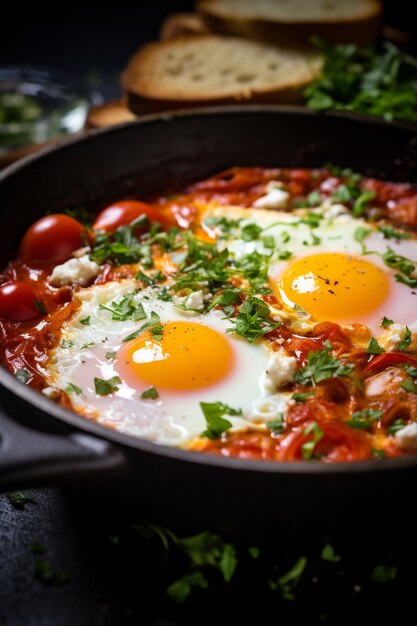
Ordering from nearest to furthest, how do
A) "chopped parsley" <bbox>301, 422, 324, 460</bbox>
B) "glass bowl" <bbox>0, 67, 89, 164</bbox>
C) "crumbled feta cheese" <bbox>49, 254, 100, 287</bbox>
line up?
"chopped parsley" <bbox>301, 422, 324, 460</bbox>, "crumbled feta cheese" <bbox>49, 254, 100, 287</bbox>, "glass bowl" <bbox>0, 67, 89, 164</bbox>

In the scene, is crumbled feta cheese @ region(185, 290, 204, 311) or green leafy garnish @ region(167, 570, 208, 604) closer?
green leafy garnish @ region(167, 570, 208, 604)

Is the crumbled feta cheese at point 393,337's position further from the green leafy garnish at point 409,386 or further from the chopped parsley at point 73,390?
the chopped parsley at point 73,390

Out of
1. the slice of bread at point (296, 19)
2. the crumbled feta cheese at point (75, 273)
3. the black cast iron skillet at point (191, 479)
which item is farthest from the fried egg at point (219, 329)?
the slice of bread at point (296, 19)

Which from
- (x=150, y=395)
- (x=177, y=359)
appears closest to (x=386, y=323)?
(x=177, y=359)

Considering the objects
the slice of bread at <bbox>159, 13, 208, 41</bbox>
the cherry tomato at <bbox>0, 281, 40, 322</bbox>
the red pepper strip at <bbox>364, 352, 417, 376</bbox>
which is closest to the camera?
the red pepper strip at <bbox>364, 352, 417, 376</bbox>

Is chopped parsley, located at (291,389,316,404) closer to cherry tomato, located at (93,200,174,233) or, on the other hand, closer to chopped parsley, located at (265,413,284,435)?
chopped parsley, located at (265,413,284,435)

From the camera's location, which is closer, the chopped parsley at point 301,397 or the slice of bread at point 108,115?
the chopped parsley at point 301,397

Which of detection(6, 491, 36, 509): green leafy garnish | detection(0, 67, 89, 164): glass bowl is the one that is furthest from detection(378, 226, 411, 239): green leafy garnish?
detection(0, 67, 89, 164): glass bowl
